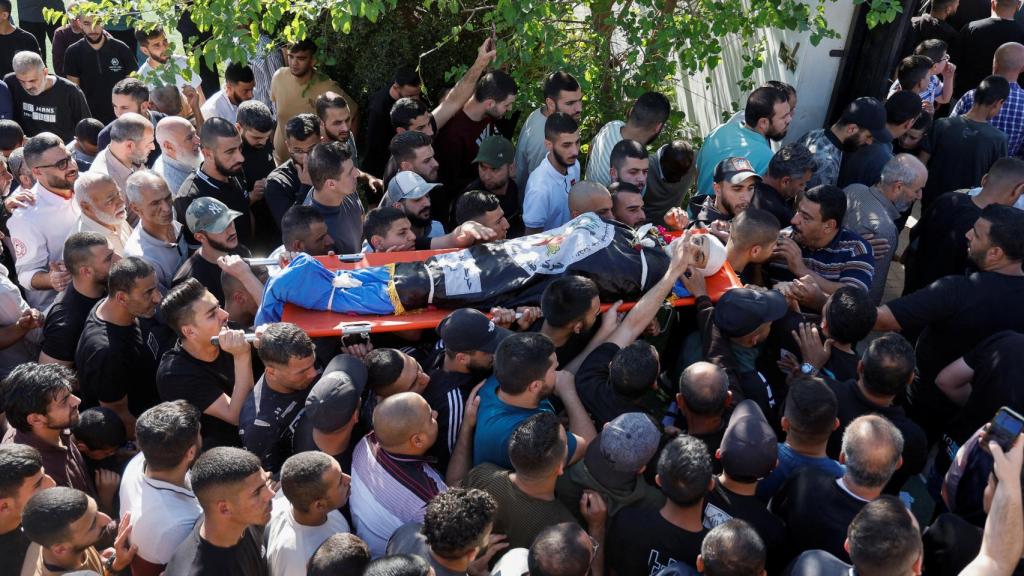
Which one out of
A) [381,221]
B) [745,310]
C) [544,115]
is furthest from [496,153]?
[745,310]

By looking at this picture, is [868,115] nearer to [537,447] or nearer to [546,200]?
[546,200]

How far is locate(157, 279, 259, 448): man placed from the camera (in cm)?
405

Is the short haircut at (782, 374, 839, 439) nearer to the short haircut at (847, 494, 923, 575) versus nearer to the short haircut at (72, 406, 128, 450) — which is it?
the short haircut at (847, 494, 923, 575)

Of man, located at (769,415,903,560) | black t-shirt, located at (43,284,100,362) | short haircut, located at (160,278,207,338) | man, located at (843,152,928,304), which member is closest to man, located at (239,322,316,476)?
short haircut, located at (160,278,207,338)

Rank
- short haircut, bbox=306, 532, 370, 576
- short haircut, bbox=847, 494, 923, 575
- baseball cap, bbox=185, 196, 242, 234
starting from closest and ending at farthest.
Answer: short haircut, bbox=847, 494, 923, 575, short haircut, bbox=306, 532, 370, 576, baseball cap, bbox=185, 196, 242, 234

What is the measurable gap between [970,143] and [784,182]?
1889 mm

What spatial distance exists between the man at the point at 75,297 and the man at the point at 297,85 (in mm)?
2845

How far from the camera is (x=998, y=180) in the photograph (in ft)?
16.9

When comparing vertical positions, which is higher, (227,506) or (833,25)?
(833,25)

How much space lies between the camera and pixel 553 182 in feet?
18.1

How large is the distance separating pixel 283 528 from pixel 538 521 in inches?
38.5

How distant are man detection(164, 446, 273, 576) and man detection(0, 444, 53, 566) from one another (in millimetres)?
612

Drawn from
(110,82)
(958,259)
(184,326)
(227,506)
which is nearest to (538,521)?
(227,506)

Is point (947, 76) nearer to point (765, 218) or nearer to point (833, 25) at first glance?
point (833, 25)
